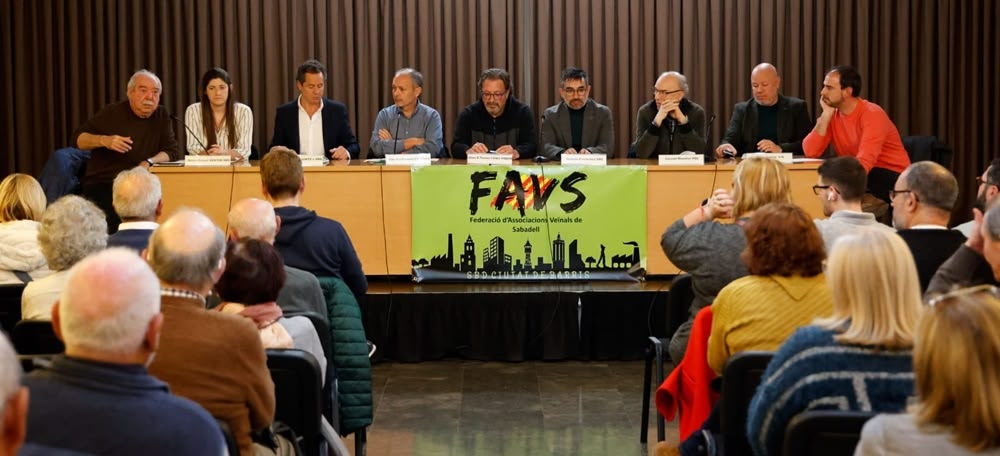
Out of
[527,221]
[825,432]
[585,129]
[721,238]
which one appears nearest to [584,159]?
[527,221]

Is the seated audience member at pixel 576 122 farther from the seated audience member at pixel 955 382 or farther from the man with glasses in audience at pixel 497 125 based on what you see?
the seated audience member at pixel 955 382

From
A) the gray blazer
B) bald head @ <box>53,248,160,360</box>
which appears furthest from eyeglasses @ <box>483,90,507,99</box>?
bald head @ <box>53,248,160,360</box>

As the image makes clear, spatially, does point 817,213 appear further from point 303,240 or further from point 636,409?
point 303,240

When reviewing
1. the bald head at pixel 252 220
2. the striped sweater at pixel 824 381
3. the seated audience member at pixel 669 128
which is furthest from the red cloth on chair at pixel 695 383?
the seated audience member at pixel 669 128

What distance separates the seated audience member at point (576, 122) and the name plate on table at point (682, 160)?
3.19 feet

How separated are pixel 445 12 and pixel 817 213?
12.5ft

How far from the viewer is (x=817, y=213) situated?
618cm

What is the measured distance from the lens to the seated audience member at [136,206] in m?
4.20

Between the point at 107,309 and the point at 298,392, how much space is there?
1085 millimetres

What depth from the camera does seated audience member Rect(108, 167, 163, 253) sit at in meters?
4.20

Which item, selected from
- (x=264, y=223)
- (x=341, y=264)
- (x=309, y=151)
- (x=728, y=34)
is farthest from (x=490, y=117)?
(x=264, y=223)

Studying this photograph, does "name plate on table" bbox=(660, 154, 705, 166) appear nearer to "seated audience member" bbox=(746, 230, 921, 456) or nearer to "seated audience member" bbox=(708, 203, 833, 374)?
"seated audience member" bbox=(708, 203, 833, 374)

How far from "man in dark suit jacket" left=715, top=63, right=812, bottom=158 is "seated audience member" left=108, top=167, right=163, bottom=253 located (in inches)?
156

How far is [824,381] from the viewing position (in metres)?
2.56
